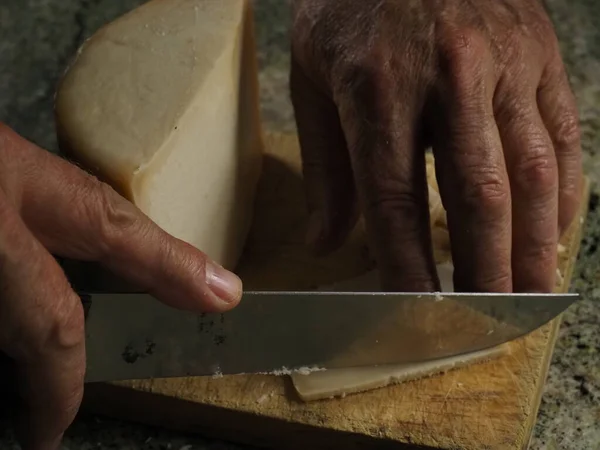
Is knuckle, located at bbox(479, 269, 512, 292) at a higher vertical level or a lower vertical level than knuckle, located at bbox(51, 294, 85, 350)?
lower

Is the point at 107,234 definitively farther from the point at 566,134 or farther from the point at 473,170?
the point at 566,134

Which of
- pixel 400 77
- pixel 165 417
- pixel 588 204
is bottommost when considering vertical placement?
pixel 165 417

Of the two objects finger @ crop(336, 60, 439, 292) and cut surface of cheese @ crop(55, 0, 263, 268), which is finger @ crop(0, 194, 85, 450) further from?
finger @ crop(336, 60, 439, 292)

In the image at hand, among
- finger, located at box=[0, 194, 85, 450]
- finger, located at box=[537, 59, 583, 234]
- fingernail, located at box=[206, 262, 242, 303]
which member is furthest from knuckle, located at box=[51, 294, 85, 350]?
finger, located at box=[537, 59, 583, 234]

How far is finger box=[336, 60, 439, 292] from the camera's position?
38.5 inches

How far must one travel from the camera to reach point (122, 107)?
976 millimetres

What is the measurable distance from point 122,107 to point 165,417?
0.40 meters

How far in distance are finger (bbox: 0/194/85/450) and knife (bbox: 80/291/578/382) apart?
14cm

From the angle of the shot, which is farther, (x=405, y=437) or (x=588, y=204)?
(x=588, y=204)

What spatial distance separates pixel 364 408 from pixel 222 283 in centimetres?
27

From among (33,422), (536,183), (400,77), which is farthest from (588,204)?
(33,422)

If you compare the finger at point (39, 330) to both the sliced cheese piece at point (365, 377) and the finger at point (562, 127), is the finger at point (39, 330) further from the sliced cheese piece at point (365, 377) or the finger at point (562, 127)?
the finger at point (562, 127)

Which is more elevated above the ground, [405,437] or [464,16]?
[464,16]

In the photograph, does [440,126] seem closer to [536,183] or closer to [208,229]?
[536,183]
